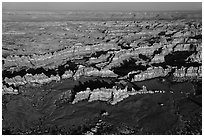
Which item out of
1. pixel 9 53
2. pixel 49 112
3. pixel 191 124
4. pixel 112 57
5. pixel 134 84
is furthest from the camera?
pixel 9 53

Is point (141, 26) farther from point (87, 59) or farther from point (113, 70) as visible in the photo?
point (113, 70)

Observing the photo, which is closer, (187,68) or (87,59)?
(187,68)

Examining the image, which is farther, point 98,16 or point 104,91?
point 98,16

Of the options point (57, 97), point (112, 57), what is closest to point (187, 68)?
point (112, 57)

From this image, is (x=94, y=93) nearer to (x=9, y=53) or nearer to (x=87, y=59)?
(x=87, y=59)

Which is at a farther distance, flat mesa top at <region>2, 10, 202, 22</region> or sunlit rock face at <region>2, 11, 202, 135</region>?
flat mesa top at <region>2, 10, 202, 22</region>

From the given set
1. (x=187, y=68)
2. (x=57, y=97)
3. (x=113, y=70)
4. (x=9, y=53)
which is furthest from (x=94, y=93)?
(x=9, y=53)

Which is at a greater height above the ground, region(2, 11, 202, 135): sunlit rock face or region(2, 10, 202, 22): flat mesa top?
region(2, 10, 202, 22): flat mesa top

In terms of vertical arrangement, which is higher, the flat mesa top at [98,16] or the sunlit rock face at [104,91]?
the flat mesa top at [98,16]

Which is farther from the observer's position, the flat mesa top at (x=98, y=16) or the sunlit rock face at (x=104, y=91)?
the flat mesa top at (x=98, y=16)

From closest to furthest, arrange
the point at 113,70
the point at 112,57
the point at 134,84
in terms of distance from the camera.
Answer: the point at 134,84 → the point at 113,70 → the point at 112,57
